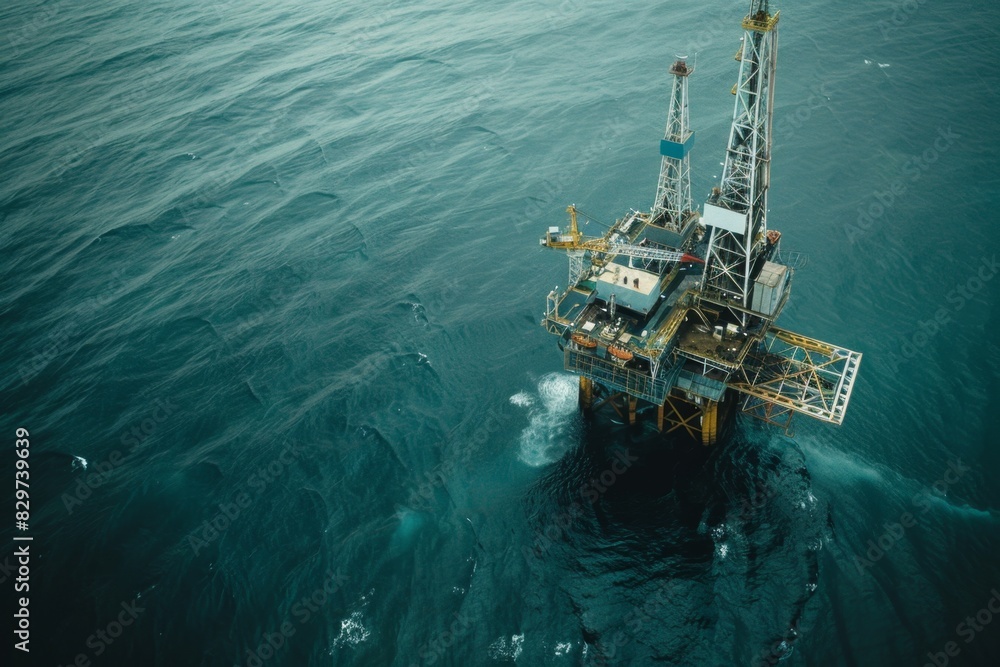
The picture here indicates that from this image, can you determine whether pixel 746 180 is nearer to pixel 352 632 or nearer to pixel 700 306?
pixel 700 306

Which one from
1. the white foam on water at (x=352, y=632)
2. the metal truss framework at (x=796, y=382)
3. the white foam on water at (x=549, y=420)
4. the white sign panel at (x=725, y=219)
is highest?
the white sign panel at (x=725, y=219)

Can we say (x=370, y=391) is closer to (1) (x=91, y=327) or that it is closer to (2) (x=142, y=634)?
(2) (x=142, y=634)

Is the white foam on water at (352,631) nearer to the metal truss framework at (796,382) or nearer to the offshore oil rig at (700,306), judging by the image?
the offshore oil rig at (700,306)

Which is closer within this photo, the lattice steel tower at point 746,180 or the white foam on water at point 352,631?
the lattice steel tower at point 746,180

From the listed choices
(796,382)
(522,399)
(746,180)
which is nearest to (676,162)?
(746,180)

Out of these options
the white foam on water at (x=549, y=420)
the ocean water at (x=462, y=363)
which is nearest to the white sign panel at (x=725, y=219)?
the ocean water at (x=462, y=363)

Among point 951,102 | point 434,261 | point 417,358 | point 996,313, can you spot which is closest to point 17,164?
point 434,261
